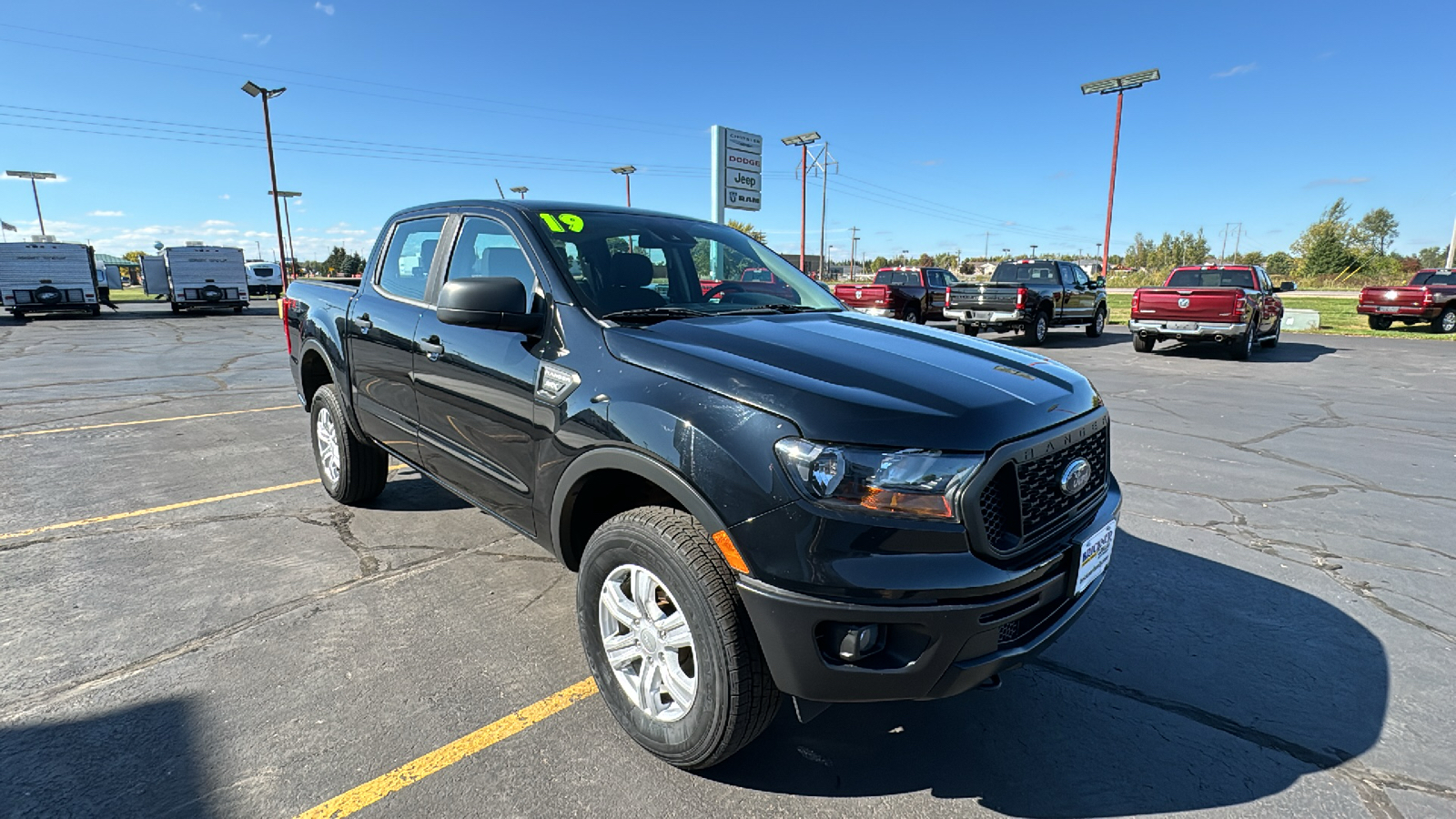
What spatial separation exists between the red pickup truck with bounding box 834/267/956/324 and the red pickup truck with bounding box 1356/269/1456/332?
11.5 metres

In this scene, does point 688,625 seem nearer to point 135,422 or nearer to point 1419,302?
point 135,422

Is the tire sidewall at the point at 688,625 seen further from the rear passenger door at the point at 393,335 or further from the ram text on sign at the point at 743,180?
the ram text on sign at the point at 743,180

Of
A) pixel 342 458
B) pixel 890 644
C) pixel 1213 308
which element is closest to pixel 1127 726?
pixel 890 644

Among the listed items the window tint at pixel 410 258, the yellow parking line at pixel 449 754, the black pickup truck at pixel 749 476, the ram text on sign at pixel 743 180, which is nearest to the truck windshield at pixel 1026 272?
the ram text on sign at pixel 743 180

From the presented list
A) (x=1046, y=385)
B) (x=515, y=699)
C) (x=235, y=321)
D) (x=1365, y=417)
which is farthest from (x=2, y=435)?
(x=235, y=321)

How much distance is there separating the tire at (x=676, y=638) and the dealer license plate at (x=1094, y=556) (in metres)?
1.04

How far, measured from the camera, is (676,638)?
7.16ft

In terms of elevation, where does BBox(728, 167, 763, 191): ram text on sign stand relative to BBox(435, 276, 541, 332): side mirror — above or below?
above

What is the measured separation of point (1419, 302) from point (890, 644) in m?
24.9

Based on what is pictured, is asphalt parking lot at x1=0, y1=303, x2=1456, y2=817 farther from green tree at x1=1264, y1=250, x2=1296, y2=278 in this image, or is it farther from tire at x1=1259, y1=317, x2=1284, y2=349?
green tree at x1=1264, y1=250, x2=1296, y2=278

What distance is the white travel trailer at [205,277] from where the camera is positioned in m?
26.8

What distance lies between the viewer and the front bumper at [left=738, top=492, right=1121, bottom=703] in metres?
1.84

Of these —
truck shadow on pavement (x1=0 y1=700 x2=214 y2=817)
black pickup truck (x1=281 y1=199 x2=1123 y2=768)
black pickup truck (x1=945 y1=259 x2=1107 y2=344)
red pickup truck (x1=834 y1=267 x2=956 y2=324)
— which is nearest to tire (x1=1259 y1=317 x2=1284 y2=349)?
black pickup truck (x1=945 y1=259 x2=1107 y2=344)

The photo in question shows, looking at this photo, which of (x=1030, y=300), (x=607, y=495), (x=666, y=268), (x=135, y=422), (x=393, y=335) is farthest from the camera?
(x=1030, y=300)
